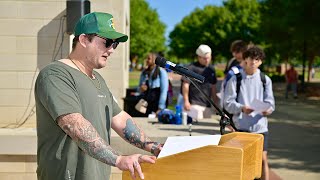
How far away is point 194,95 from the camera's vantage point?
7.41m

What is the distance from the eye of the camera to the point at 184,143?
7.16 feet

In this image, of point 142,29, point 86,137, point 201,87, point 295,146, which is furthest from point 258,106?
point 142,29

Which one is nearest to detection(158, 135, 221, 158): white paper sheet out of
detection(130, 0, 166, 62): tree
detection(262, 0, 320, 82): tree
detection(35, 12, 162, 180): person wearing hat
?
detection(35, 12, 162, 180): person wearing hat

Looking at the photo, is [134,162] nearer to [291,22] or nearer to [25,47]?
[25,47]

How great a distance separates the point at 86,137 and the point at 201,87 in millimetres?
4962

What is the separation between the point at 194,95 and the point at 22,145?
314cm

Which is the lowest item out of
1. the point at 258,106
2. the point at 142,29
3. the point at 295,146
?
the point at 295,146

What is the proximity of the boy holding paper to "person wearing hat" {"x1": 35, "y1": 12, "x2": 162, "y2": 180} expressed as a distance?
3094 mm

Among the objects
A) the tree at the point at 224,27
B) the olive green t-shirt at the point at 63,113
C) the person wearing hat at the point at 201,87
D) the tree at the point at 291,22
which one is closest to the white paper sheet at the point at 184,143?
the olive green t-shirt at the point at 63,113

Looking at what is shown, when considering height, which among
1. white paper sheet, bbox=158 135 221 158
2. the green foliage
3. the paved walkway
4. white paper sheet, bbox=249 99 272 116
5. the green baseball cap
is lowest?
the paved walkway

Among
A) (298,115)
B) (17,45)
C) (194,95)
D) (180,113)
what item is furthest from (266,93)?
(298,115)

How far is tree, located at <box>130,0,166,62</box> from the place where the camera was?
2768 inches

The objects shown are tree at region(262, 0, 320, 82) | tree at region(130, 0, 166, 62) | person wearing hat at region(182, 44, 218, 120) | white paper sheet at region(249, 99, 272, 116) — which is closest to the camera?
white paper sheet at region(249, 99, 272, 116)

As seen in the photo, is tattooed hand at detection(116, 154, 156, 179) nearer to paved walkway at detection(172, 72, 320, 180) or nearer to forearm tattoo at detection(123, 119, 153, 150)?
forearm tattoo at detection(123, 119, 153, 150)
